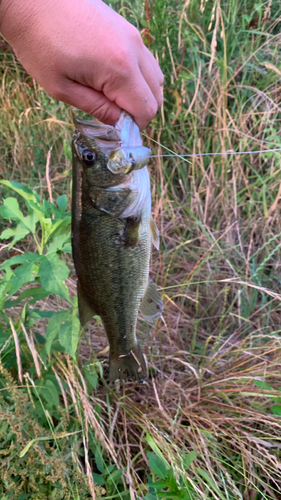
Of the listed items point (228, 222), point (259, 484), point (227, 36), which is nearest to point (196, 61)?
point (227, 36)

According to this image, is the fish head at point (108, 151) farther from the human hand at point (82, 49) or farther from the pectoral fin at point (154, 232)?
the pectoral fin at point (154, 232)

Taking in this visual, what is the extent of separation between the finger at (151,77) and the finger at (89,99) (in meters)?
0.18

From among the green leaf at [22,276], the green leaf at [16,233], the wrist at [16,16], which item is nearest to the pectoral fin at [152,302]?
the green leaf at [22,276]

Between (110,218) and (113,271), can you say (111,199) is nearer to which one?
(110,218)

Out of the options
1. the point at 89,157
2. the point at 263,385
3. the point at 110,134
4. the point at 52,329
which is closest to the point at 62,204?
the point at 89,157

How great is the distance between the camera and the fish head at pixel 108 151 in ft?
4.36

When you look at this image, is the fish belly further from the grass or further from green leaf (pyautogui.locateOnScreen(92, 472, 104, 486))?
green leaf (pyautogui.locateOnScreen(92, 472, 104, 486))

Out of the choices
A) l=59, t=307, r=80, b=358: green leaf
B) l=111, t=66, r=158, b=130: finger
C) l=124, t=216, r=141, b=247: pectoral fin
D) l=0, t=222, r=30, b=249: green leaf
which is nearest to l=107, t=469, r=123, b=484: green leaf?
l=59, t=307, r=80, b=358: green leaf

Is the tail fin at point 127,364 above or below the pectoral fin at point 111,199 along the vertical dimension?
below

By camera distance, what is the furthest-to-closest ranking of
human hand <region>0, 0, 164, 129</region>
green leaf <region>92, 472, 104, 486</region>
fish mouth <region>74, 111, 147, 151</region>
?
green leaf <region>92, 472, 104, 486</region>
fish mouth <region>74, 111, 147, 151</region>
human hand <region>0, 0, 164, 129</region>

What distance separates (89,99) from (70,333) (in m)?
1.08

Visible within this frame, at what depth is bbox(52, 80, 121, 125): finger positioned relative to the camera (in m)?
1.41

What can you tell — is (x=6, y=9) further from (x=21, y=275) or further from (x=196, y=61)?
(x=196, y=61)

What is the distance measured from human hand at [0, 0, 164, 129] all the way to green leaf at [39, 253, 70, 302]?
29.4 inches
